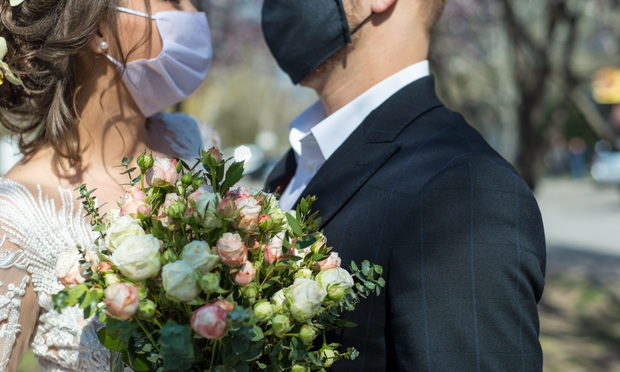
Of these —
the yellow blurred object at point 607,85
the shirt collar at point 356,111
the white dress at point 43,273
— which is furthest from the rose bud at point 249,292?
the yellow blurred object at point 607,85

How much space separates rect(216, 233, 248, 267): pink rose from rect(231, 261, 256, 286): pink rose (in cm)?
3

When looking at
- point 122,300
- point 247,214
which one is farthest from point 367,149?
point 122,300

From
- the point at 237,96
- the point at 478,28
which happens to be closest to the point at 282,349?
the point at 478,28

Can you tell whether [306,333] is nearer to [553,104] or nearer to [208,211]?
[208,211]

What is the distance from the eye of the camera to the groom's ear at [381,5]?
6.68ft

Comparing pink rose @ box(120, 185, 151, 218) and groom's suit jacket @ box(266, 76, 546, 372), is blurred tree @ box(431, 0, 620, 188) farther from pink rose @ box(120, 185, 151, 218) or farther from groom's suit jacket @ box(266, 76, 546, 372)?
pink rose @ box(120, 185, 151, 218)

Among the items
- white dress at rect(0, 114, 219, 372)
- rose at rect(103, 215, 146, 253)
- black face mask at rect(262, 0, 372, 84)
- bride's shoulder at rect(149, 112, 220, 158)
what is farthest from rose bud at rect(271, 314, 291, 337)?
bride's shoulder at rect(149, 112, 220, 158)

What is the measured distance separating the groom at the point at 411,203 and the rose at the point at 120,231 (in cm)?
65

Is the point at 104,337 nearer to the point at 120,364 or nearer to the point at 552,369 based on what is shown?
the point at 120,364

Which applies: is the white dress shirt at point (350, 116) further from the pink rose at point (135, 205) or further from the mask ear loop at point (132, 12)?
the pink rose at point (135, 205)

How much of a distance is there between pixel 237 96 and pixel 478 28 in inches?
1261

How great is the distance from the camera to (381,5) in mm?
2039

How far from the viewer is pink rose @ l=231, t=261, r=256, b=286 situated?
Answer: 3.93 ft

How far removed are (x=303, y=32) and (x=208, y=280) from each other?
1.33m
